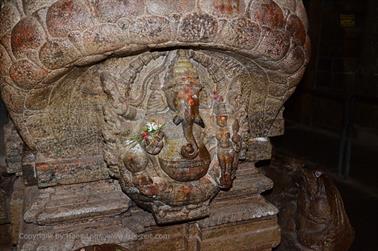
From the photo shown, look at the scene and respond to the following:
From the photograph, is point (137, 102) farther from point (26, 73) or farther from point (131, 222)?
point (131, 222)

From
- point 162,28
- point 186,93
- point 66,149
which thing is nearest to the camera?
point 162,28

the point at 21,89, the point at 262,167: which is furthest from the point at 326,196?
the point at 21,89

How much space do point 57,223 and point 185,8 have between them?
0.78 meters

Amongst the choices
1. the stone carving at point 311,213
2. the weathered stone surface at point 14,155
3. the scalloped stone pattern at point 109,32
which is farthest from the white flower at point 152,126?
the stone carving at point 311,213

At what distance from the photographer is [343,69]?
4.95m

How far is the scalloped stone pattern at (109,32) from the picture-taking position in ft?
3.28

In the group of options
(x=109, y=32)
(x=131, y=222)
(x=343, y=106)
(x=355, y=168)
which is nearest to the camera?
(x=109, y=32)

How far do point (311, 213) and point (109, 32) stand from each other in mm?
1213

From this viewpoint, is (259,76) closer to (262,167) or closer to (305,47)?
(305,47)

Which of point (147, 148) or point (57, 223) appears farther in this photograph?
point (57, 223)

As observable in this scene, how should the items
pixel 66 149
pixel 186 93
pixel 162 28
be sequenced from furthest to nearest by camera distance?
pixel 66 149 → pixel 186 93 → pixel 162 28

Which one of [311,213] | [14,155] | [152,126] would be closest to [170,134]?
[152,126]

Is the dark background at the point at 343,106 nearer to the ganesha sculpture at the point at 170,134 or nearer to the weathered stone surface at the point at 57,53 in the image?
the ganesha sculpture at the point at 170,134

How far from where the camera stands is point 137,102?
1179 mm
